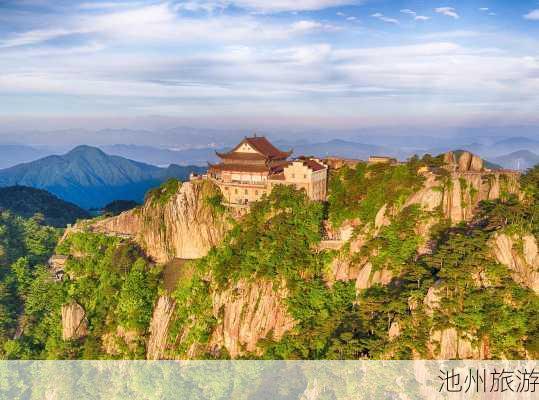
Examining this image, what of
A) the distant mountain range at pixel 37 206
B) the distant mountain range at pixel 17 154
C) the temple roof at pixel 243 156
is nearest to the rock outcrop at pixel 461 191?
the temple roof at pixel 243 156

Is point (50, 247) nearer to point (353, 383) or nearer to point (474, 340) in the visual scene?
point (353, 383)

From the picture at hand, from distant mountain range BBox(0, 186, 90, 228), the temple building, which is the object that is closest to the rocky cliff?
the temple building

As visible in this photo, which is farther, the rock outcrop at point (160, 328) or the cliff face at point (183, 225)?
the cliff face at point (183, 225)

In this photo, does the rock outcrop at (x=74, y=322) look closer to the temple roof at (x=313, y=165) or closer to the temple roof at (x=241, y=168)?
the temple roof at (x=241, y=168)

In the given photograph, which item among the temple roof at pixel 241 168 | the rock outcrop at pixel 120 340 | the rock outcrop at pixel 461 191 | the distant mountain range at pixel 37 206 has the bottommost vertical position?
the rock outcrop at pixel 120 340

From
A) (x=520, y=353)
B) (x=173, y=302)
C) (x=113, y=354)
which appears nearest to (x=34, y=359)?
(x=113, y=354)

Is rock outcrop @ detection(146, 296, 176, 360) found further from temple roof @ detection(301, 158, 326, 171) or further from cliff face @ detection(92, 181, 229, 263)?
temple roof @ detection(301, 158, 326, 171)

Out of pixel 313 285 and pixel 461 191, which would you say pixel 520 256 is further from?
pixel 313 285
